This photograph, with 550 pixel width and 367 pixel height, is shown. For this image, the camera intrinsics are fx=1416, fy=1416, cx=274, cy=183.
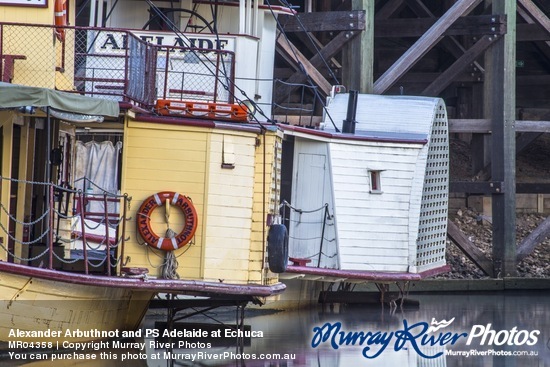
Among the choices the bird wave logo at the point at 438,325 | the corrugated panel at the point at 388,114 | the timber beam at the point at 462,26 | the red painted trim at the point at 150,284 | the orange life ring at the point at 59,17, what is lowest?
the bird wave logo at the point at 438,325

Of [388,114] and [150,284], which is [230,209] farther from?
[388,114]

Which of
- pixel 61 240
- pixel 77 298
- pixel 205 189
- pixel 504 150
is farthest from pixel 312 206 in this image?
pixel 77 298

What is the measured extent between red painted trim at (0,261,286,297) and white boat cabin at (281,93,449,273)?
309 centimetres

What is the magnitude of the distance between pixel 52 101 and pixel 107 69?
5.30 ft

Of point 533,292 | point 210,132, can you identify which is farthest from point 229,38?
point 533,292

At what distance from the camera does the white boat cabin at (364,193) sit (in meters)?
19.9

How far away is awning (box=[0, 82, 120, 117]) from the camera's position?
46.0 ft

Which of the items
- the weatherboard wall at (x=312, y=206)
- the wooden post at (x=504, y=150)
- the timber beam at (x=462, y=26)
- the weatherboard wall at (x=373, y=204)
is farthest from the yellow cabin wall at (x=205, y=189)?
the timber beam at (x=462, y=26)

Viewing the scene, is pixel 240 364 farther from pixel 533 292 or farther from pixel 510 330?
pixel 533 292

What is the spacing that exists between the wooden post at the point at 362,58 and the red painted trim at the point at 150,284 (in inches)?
249

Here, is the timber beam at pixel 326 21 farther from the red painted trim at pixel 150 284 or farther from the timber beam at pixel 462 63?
the red painted trim at pixel 150 284

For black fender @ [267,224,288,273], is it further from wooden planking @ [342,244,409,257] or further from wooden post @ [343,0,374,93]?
wooden post @ [343,0,374,93]

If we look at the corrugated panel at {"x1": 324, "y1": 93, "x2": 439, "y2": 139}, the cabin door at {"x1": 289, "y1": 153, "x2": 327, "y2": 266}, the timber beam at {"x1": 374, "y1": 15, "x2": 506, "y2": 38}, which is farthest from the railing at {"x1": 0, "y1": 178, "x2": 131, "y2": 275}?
the timber beam at {"x1": 374, "y1": 15, "x2": 506, "y2": 38}

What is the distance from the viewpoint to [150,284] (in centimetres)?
1536
